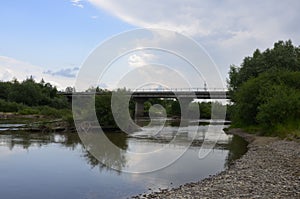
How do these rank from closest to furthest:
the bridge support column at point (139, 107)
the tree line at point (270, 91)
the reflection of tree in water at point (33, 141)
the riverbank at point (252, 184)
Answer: the riverbank at point (252, 184), the reflection of tree in water at point (33, 141), the tree line at point (270, 91), the bridge support column at point (139, 107)

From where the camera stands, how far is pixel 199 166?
27.2 metres

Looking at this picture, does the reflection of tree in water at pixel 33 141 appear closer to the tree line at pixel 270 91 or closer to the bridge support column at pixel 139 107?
the tree line at pixel 270 91

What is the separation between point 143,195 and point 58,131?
4498 centimetres

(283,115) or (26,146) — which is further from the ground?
(283,115)

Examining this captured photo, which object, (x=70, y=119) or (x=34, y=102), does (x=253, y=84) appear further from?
(x=34, y=102)

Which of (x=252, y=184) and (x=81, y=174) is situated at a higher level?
(x=252, y=184)

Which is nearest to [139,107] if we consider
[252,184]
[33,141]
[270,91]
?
[270,91]

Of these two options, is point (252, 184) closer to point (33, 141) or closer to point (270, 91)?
point (33, 141)

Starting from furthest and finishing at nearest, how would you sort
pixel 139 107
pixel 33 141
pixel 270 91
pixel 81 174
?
pixel 139 107
pixel 270 91
pixel 33 141
pixel 81 174

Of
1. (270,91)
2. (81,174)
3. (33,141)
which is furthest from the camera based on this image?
(270,91)

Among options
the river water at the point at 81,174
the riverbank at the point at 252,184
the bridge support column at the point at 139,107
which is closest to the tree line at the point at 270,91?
the river water at the point at 81,174

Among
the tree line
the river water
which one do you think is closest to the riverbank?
the river water

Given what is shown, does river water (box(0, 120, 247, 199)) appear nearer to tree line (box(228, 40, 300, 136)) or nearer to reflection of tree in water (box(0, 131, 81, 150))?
reflection of tree in water (box(0, 131, 81, 150))

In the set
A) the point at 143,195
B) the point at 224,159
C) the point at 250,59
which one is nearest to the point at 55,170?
the point at 143,195
